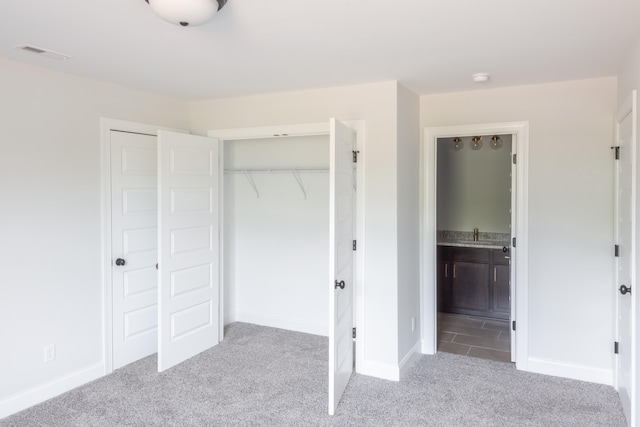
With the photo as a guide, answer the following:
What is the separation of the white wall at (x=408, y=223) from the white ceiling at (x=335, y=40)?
1.14 feet

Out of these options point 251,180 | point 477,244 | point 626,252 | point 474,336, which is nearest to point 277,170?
point 251,180

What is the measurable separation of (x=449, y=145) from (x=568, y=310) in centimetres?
266

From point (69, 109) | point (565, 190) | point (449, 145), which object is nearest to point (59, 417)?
point (69, 109)

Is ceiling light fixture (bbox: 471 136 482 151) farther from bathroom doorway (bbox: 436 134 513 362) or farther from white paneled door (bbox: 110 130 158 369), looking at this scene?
white paneled door (bbox: 110 130 158 369)

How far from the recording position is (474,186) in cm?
546

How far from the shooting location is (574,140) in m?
3.41

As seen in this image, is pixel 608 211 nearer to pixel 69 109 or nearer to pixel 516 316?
pixel 516 316

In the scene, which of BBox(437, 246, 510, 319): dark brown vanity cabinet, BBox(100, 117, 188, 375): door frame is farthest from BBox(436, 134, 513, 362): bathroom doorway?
BBox(100, 117, 188, 375): door frame

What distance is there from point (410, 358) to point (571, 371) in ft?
4.15

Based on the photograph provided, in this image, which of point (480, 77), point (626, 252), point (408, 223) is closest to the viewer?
point (626, 252)

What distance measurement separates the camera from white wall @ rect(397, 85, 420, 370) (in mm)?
3504

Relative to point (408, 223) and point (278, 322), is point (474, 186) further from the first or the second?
point (278, 322)

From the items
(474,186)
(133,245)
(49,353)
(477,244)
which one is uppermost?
(474,186)

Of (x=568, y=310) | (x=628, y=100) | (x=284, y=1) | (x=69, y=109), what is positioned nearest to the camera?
(x=284, y=1)
